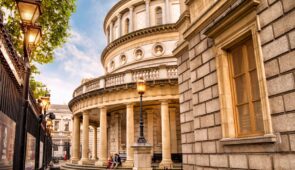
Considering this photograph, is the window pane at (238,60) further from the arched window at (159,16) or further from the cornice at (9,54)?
the arched window at (159,16)

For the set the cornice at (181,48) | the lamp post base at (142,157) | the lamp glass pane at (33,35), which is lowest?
the lamp post base at (142,157)

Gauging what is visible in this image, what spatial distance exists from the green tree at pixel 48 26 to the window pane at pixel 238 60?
459 inches

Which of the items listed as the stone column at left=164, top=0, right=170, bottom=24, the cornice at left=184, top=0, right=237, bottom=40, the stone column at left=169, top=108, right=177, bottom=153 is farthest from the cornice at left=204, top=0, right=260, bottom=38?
the stone column at left=164, top=0, right=170, bottom=24

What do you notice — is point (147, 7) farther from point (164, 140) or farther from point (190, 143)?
point (190, 143)

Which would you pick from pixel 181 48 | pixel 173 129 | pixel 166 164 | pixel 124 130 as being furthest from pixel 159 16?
pixel 181 48

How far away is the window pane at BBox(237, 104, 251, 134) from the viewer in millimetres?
6613

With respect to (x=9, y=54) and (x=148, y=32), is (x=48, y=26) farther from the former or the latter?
(x=148, y=32)

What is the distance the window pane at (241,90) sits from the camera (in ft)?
22.5

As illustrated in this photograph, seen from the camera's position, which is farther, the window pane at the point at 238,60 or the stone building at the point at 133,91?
the stone building at the point at 133,91

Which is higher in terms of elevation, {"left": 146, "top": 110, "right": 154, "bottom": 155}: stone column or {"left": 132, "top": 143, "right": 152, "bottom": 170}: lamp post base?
{"left": 146, "top": 110, "right": 154, "bottom": 155}: stone column

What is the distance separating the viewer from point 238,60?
7.20 meters

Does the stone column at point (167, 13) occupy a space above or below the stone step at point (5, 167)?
above

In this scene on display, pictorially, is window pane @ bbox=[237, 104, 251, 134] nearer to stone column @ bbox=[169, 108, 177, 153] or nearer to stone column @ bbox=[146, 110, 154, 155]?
stone column @ bbox=[169, 108, 177, 153]

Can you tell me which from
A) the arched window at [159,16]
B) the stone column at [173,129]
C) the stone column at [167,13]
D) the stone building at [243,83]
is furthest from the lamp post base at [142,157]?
the arched window at [159,16]
